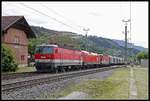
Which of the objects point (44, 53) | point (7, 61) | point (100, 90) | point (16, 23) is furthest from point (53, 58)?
point (100, 90)

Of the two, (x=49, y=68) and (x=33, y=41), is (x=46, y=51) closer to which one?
(x=49, y=68)

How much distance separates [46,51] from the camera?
129 ft

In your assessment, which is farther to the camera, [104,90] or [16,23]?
[16,23]

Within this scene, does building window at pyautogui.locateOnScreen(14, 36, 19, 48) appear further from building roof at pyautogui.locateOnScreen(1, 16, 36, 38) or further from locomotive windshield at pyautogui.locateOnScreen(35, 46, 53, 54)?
locomotive windshield at pyautogui.locateOnScreen(35, 46, 53, 54)

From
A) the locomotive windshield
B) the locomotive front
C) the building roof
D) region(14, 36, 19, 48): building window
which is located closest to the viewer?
the locomotive front

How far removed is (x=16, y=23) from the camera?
177 ft

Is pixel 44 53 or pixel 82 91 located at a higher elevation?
pixel 44 53

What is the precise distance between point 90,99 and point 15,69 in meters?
27.7

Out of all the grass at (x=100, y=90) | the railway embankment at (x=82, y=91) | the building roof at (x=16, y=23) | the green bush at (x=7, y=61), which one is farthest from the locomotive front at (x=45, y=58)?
the grass at (x=100, y=90)

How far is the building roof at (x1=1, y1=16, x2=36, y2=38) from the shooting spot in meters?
51.3

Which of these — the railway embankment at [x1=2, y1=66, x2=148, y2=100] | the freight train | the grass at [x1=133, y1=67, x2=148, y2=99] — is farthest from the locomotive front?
the railway embankment at [x1=2, y1=66, x2=148, y2=100]

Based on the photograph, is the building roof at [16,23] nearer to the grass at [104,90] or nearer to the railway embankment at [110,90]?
the railway embankment at [110,90]

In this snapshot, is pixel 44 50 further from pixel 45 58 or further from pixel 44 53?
pixel 45 58

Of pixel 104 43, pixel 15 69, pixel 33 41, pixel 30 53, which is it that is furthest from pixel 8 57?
pixel 104 43
